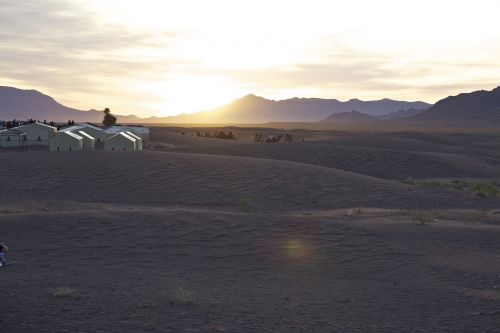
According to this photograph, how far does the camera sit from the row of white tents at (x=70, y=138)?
2309 inches

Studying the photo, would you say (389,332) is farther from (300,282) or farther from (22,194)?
(22,194)

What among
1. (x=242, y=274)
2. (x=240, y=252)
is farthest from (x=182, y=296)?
(x=240, y=252)

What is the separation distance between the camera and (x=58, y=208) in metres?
28.0

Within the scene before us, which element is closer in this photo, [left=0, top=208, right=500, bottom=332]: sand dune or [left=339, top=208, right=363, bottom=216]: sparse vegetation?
[left=0, top=208, right=500, bottom=332]: sand dune

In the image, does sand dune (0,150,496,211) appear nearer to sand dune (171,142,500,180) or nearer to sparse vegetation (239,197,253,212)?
sparse vegetation (239,197,253,212)

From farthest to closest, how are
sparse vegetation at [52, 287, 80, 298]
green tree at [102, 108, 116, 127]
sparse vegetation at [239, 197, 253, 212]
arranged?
green tree at [102, 108, 116, 127], sparse vegetation at [239, 197, 253, 212], sparse vegetation at [52, 287, 80, 298]

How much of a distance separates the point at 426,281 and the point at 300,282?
330 centimetres

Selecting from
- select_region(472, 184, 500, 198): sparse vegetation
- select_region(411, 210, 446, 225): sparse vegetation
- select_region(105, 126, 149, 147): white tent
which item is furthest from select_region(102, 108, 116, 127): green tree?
select_region(411, 210, 446, 225): sparse vegetation

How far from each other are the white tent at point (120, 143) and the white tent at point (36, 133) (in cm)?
1201

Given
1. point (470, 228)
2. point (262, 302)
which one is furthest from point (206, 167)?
point (262, 302)

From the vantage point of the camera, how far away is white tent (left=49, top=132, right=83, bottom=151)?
192 feet

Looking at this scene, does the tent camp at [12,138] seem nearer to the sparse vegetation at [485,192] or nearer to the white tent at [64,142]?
the white tent at [64,142]

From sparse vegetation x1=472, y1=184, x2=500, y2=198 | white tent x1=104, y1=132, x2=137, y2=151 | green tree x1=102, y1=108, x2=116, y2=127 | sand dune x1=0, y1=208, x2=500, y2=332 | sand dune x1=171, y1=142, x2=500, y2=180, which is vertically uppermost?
green tree x1=102, y1=108, x2=116, y2=127

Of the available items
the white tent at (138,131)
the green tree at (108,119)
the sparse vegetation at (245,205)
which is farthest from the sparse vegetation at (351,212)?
the green tree at (108,119)
